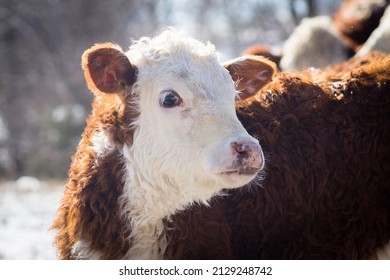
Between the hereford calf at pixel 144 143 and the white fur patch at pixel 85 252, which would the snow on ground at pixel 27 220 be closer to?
the white fur patch at pixel 85 252

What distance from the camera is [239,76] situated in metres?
3.35

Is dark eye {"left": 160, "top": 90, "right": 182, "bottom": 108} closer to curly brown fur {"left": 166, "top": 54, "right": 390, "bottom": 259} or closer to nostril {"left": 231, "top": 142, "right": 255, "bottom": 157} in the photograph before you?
nostril {"left": 231, "top": 142, "right": 255, "bottom": 157}

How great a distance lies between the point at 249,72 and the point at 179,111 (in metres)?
0.65

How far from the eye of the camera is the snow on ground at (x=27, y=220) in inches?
174

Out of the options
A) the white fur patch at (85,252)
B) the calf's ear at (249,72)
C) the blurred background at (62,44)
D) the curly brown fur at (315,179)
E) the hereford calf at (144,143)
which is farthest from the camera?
the blurred background at (62,44)

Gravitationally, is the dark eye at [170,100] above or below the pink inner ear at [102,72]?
→ below

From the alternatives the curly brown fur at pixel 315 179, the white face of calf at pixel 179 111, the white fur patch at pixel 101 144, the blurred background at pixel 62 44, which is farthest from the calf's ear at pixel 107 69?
Answer: the blurred background at pixel 62 44

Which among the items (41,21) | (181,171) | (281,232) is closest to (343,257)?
(281,232)

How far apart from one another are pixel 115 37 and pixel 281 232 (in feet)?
28.7

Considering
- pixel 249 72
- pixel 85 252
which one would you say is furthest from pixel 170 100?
pixel 85 252

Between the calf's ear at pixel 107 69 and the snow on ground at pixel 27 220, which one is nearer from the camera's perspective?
the calf's ear at pixel 107 69

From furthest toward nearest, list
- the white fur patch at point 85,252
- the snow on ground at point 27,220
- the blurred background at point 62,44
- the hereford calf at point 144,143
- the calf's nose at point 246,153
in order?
the blurred background at point 62,44 → the snow on ground at point 27,220 → the white fur patch at point 85,252 → the hereford calf at point 144,143 → the calf's nose at point 246,153

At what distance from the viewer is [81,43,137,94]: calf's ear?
2.93 metres

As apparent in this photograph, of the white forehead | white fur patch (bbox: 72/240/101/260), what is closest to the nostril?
the white forehead
